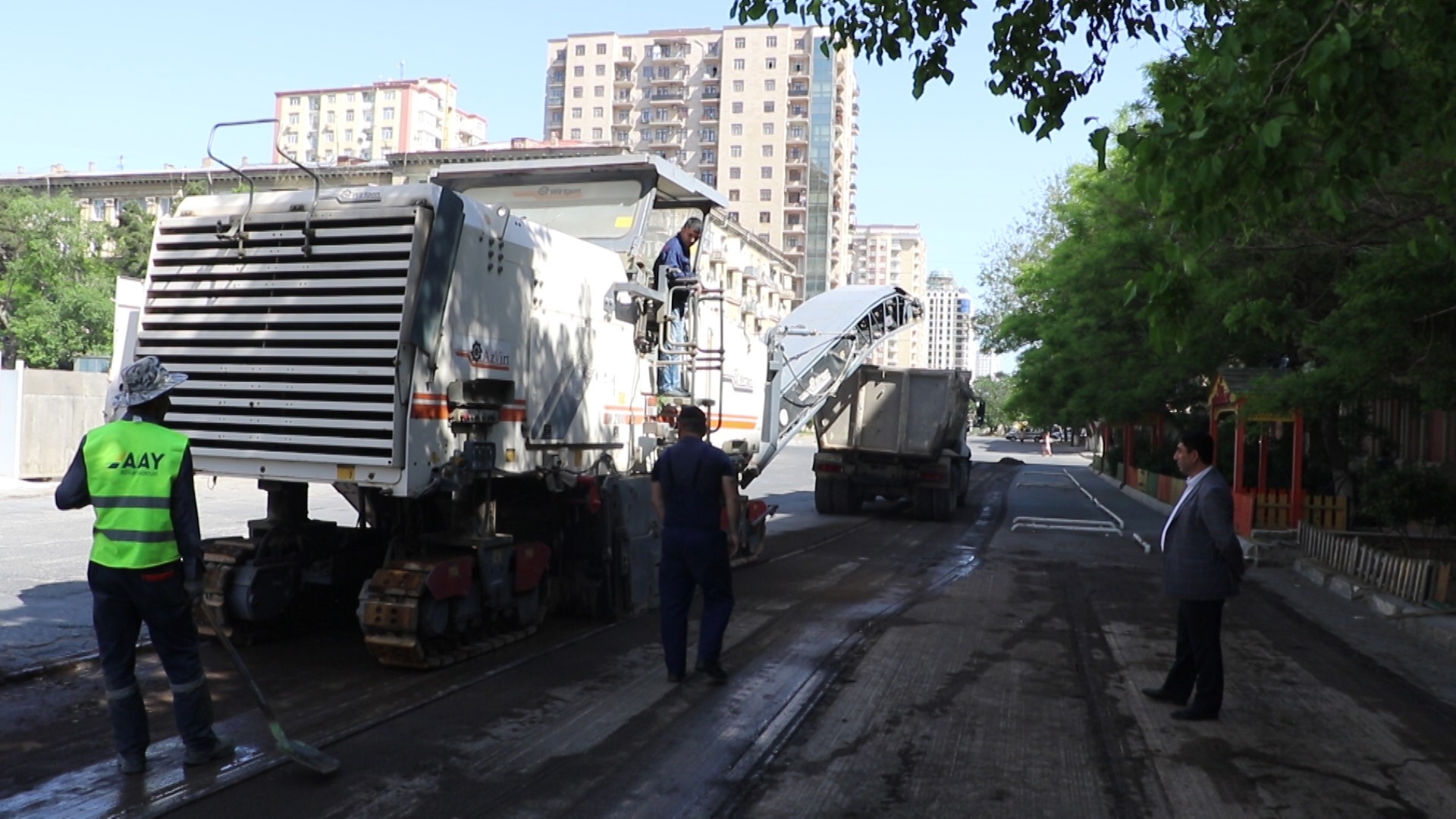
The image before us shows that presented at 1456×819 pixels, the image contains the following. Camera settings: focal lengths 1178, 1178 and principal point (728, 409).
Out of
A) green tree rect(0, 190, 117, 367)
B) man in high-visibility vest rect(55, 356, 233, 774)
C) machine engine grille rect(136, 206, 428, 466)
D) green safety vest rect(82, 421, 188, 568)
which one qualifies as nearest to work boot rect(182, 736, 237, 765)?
man in high-visibility vest rect(55, 356, 233, 774)

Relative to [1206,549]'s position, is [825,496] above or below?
below

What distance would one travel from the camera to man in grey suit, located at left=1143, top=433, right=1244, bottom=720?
7.00 m

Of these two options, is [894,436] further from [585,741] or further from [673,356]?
[585,741]

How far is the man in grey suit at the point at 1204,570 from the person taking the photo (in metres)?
7.00

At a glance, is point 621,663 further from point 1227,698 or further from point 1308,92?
point 1308,92

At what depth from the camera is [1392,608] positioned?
11.6 metres

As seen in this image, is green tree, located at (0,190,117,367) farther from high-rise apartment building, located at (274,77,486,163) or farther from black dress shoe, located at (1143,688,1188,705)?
Result: high-rise apartment building, located at (274,77,486,163)

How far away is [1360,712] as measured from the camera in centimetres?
741

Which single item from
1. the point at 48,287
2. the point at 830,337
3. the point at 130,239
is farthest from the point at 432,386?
the point at 130,239

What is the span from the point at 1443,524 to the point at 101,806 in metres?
17.1

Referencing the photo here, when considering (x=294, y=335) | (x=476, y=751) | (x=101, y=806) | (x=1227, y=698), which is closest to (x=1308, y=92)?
(x=1227, y=698)

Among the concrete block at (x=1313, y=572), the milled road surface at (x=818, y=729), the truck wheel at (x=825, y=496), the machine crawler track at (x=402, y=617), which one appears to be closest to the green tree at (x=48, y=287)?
the truck wheel at (x=825, y=496)

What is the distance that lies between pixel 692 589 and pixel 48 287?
54798 millimetres

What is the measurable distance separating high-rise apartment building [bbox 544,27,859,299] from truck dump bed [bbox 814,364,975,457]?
90560 mm
